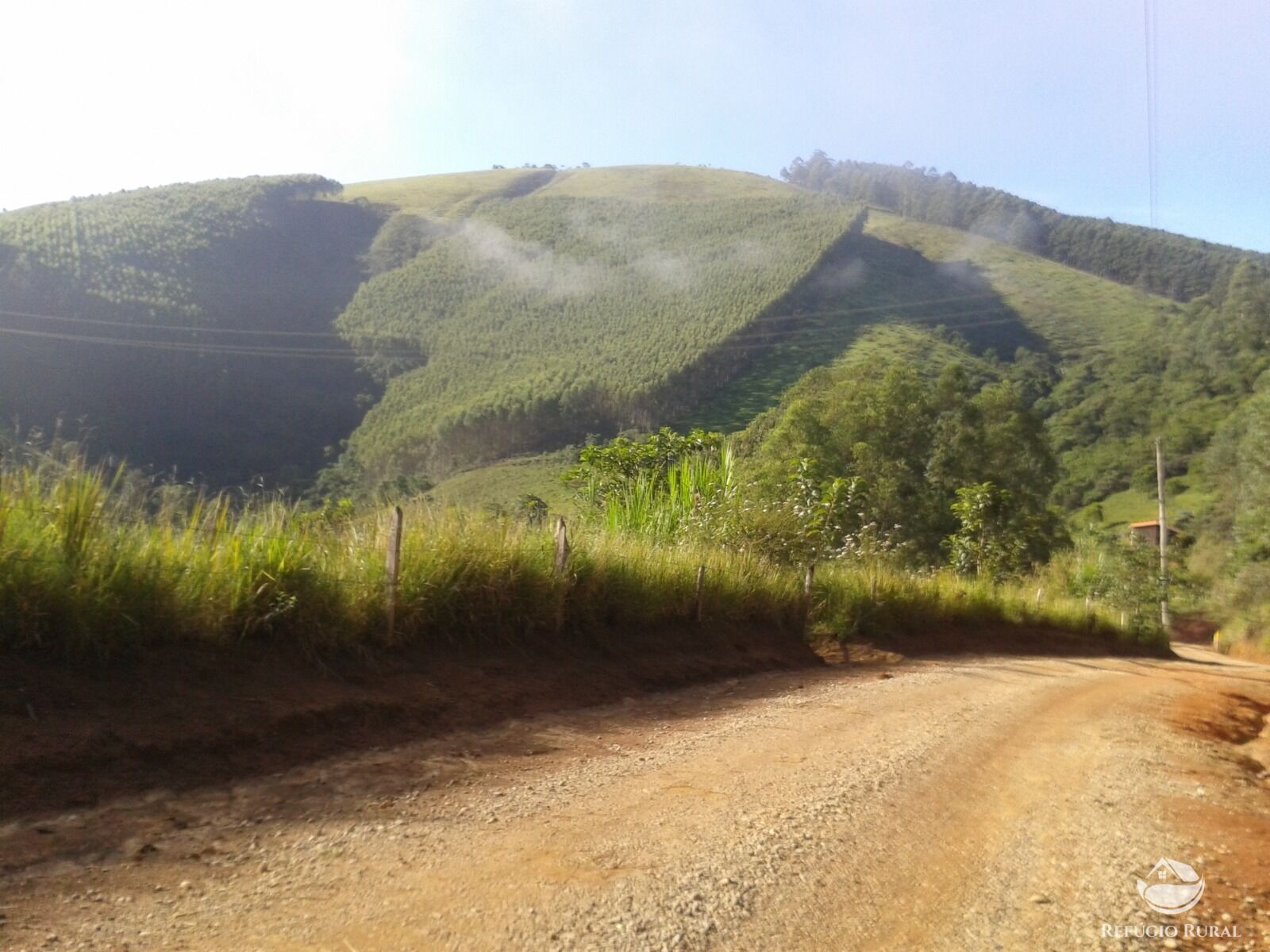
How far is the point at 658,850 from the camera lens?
4.39 m

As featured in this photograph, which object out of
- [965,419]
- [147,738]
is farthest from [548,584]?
[965,419]

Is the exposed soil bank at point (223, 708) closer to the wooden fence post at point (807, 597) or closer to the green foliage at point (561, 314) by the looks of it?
the wooden fence post at point (807, 597)

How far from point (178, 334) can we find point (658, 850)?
1339 inches

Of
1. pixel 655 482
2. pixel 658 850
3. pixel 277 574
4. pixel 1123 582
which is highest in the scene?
pixel 277 574

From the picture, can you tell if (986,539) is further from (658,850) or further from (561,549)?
(658,850)

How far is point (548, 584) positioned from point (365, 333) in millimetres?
36887

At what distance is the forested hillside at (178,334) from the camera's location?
73.6 ft

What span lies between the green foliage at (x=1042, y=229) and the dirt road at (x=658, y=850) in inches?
3155

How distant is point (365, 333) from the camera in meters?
43.6

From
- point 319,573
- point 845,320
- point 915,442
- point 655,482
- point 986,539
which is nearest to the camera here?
point 319,573

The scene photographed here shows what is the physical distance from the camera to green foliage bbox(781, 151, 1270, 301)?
79.6 metres

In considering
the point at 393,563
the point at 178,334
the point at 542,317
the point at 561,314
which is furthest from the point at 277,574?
the point at 561,314

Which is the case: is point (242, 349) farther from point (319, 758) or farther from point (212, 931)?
point (212, 931)

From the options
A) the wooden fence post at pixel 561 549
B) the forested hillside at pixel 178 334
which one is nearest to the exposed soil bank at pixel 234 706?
the wooden fence post at pixel 561 549
